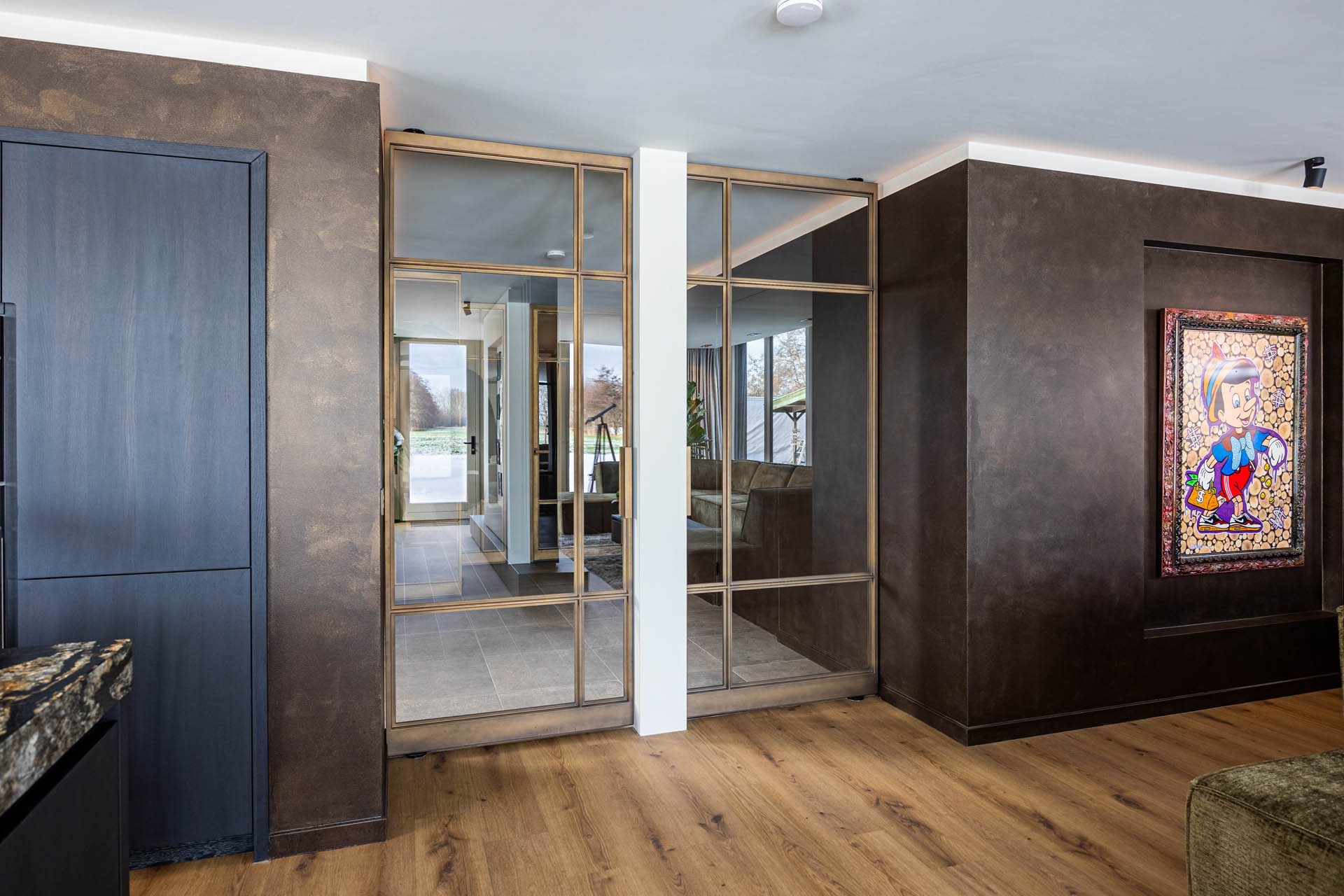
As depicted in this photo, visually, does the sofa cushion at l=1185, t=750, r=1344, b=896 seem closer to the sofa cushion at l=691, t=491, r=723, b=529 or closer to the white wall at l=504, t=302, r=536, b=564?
the sofa cushion at l=691, t=491, r=723, b=529

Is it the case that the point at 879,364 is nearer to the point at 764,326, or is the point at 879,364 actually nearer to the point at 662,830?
the point at 764,326

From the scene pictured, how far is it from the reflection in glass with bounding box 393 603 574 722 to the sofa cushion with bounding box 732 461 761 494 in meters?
0.94

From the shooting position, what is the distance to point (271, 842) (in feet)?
8.29

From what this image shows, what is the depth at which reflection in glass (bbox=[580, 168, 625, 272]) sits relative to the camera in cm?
347

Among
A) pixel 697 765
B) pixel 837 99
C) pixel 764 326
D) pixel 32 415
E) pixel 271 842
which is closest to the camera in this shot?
pixel 32 415

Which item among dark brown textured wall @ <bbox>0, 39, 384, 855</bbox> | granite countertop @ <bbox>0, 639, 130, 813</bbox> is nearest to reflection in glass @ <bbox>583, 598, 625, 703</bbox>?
dark brown textured wall @ <bbox>0, 39, 384, 855</bbox>

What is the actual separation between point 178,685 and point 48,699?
5.80 feet

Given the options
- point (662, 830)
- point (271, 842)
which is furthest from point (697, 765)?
point (271, 842)

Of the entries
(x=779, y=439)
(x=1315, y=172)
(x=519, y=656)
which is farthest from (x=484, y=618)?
(x=1315, y=172)

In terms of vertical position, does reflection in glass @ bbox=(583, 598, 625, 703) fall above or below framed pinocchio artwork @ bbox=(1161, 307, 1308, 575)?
below

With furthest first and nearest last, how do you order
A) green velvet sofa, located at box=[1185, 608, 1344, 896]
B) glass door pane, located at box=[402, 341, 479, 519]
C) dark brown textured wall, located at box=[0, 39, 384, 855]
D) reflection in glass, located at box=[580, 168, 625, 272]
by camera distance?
reflection in glass, located at box=[580, 168, 625, 272], glass door pane, located at box=[402, 341, 479, 519], dark brown textured wall, located at box=[0, 39, 384, 855], green velvet sofa, located at box=[1185, 608, 1344, 896]

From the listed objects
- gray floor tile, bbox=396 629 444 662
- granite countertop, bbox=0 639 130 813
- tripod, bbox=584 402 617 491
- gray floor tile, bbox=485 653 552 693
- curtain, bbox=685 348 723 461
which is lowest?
gray floor tile, bbox=485 653 552 693

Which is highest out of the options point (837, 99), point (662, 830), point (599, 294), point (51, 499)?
point (837, 99)

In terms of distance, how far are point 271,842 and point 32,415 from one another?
146cm
